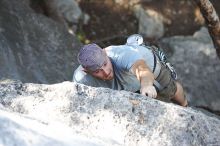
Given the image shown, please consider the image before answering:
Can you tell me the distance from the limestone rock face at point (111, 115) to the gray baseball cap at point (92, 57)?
651mm

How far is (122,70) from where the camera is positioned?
12.0 feet

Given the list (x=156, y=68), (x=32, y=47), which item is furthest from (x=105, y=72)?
(x=32, y=47)

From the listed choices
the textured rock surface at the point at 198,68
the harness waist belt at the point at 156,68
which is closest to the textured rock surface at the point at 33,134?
the harness waist belt at the point at 156,68

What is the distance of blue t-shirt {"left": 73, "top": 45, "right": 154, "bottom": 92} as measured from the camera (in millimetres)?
3602

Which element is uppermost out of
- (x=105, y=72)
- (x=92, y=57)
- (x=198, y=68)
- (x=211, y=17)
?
(x=211, y=17)

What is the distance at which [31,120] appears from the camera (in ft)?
8.04

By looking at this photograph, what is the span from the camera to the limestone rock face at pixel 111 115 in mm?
2586

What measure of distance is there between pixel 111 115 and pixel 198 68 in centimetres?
501

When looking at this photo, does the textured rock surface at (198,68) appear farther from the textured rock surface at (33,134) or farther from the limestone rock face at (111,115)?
the textured rock surface at (33,134)

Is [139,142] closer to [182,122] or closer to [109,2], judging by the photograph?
[182,122]

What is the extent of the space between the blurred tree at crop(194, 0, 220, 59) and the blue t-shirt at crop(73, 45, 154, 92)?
2.87 feet

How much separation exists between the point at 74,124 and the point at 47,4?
4533mm

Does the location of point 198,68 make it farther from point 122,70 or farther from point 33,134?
point 33,134

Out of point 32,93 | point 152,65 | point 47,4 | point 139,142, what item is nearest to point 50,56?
point 47,4
